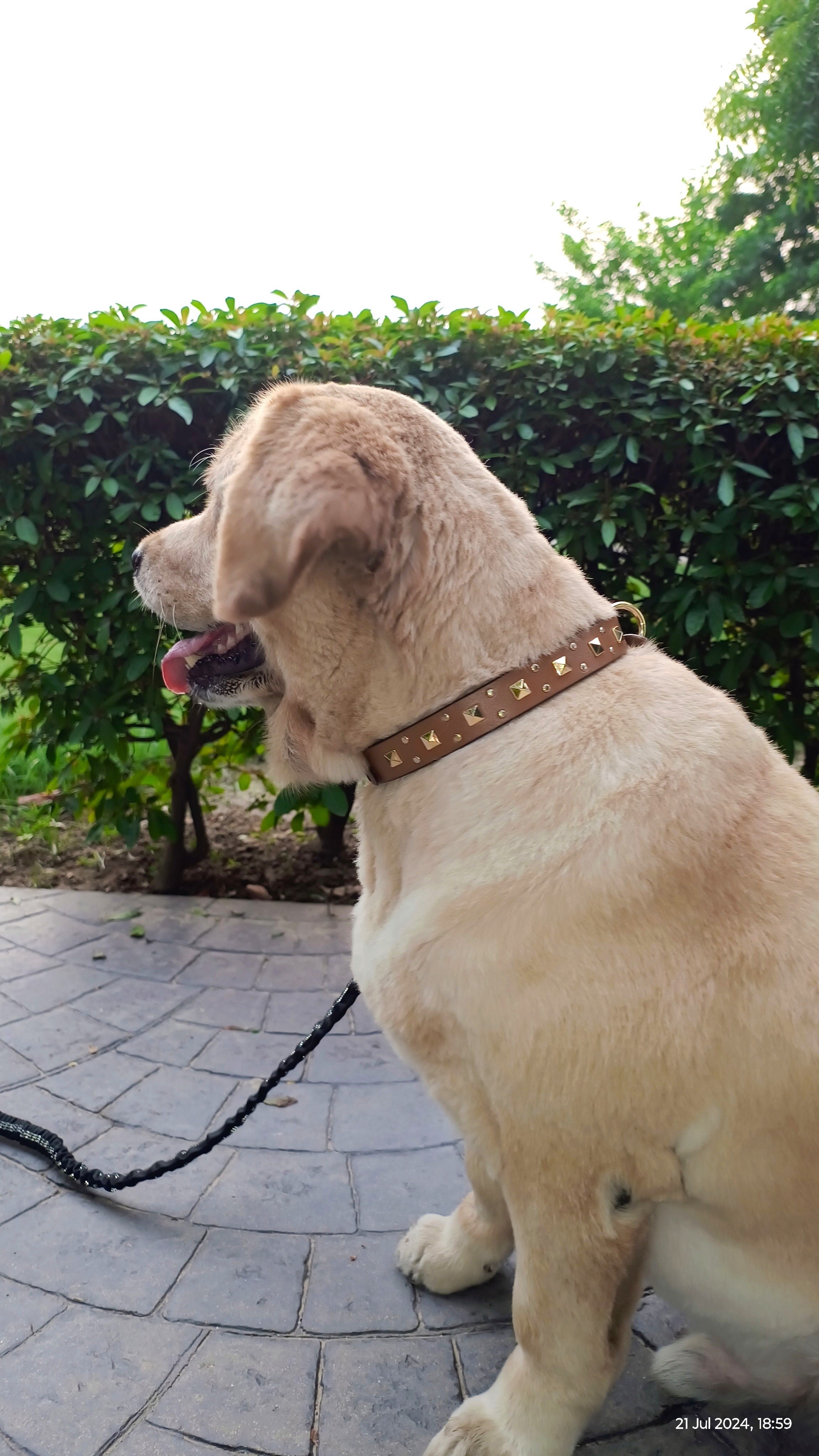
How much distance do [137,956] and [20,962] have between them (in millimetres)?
446

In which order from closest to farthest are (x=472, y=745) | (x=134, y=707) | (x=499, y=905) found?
(x=499, y=905)
(x=472, y=745)
(x=134, y=707)

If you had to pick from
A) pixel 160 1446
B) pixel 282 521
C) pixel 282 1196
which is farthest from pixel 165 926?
pixel 282 521

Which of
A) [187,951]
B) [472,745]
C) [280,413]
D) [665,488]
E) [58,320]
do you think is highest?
[58,320]

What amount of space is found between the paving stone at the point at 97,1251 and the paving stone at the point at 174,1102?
31 cm

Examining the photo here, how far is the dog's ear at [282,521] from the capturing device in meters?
1.27

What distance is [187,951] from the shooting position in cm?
342

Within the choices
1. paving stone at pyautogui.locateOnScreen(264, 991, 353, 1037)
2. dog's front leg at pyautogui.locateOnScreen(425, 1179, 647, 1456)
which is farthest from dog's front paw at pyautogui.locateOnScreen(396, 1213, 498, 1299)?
paving stone at pyautogui.locateOnScreen(264, 991, 353, 1037)

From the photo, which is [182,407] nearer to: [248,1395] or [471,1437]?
[248,1395]

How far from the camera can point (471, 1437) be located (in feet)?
4.73

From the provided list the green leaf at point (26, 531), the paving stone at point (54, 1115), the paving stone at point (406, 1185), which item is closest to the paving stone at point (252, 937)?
the paving stone at point (54, 1115)

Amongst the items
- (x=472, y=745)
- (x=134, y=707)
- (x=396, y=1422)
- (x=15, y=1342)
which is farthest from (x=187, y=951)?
(x=472, y=745)

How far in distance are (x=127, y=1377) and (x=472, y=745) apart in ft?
4.72

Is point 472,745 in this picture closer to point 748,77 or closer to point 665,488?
point 665,488

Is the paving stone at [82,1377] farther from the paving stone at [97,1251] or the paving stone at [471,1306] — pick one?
the paving stone at [471,1306]
